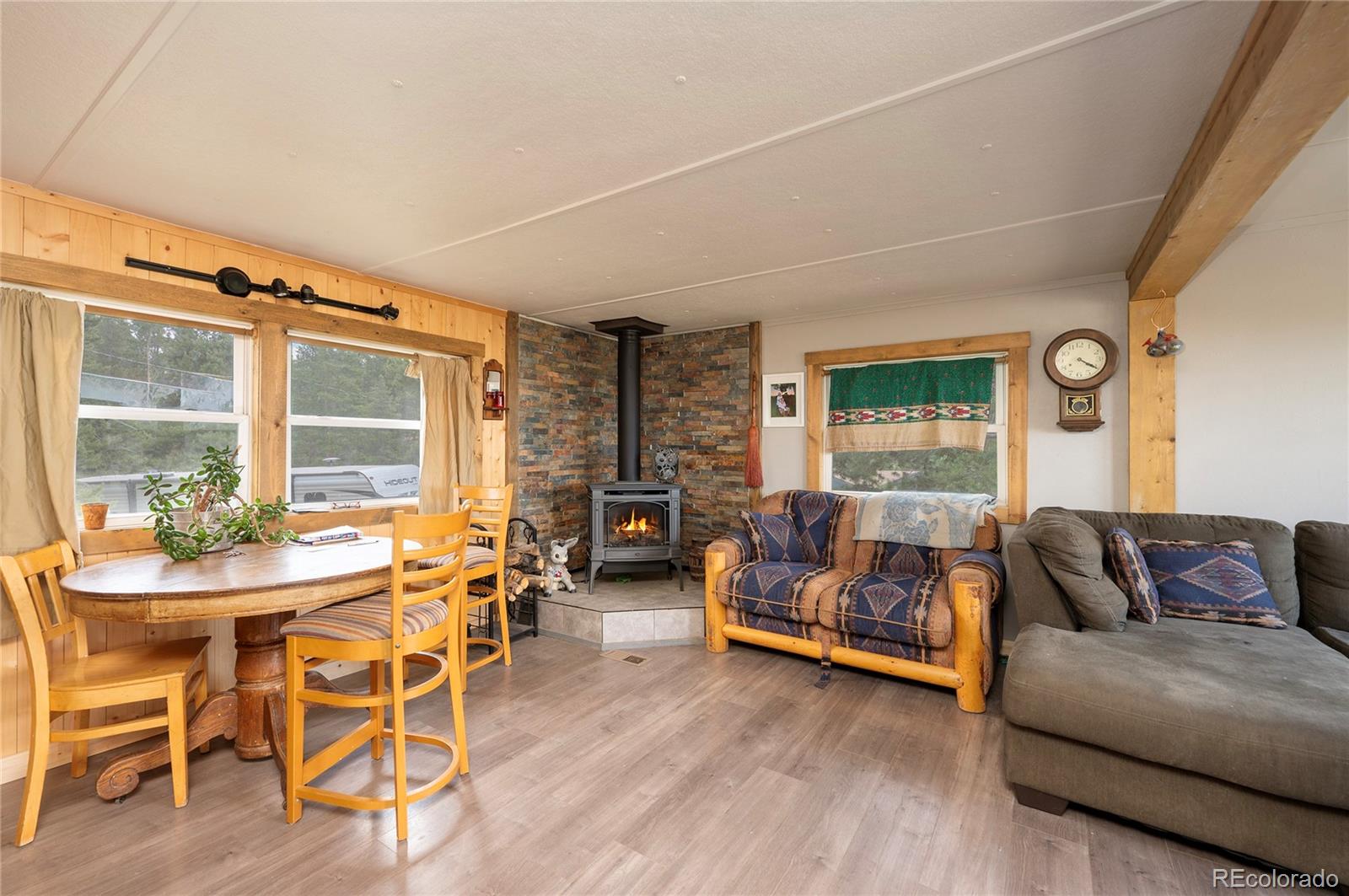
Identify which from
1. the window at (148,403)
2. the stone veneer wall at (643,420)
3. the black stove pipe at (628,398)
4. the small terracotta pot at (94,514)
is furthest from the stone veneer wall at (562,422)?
the small terracotta pot at (94,514)

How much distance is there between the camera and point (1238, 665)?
2121mm

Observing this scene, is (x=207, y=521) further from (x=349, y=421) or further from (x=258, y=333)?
(x=349, y=421)

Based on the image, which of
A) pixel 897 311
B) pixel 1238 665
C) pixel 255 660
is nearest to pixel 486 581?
pixel 255 660

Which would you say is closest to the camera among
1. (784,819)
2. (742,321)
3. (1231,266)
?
(784,819)

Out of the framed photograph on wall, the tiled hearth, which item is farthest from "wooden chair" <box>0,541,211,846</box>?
the framed photograph on wall

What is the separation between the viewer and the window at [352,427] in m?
3.50

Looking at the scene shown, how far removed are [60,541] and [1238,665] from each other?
4.66m

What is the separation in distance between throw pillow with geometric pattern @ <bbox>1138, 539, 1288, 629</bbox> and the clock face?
119cm

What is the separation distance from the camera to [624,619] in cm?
385

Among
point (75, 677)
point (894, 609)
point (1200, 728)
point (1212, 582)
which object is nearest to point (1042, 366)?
point (1212, 582)

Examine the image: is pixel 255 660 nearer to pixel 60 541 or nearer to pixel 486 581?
Answer: pixel 60 541

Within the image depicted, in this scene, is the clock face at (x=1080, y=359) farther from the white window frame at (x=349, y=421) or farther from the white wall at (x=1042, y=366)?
the white window frame at (x=349, y=421)

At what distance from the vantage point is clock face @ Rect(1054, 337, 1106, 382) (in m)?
3.59

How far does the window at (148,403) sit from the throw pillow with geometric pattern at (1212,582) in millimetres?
4763
